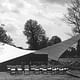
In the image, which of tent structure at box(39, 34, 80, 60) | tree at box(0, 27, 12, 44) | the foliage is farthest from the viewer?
tree at box(0, 27, 12, 44)

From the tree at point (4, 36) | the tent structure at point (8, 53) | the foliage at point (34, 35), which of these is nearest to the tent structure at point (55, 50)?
the tent structure at point (8, 53)

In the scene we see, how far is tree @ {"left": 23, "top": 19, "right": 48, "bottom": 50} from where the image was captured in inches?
2598

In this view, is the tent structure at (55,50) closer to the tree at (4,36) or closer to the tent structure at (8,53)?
the tent structure at (8,53)

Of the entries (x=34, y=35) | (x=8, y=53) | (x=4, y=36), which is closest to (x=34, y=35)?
(x=34, y=35)

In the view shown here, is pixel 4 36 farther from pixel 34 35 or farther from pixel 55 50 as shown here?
pixel 55 50

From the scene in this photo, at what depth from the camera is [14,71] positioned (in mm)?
20469

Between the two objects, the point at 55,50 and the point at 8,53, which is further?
the point at 8,53

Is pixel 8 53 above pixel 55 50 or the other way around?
above

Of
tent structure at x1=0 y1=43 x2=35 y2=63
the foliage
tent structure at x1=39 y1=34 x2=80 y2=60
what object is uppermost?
the foliage

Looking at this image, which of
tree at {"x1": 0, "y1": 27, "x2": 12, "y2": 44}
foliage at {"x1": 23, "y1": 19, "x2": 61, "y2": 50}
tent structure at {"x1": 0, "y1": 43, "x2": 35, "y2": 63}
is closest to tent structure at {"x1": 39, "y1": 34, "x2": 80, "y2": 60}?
tent structure at {"x1": 0, "y1": 43, "x2": 35, "y2": 63}

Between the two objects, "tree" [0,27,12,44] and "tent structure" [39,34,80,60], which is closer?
"tent structure" [39,34,80,60]

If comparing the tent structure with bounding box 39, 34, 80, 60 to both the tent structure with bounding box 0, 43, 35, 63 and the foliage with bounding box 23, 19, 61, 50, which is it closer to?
the tent structure with bounding box 0, 43, 35, 63

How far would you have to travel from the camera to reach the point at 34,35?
Answer: 67.8 metres

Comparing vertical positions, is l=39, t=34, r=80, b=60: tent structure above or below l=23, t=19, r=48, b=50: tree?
below
